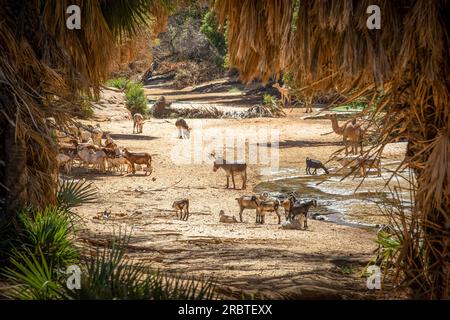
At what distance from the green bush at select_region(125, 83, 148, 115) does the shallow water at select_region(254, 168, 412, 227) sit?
9.78 metres

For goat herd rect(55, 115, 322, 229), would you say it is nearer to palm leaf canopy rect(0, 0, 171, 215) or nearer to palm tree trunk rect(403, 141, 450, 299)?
palm leaf canopy rect(0, 0, 171, 215)

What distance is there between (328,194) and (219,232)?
5.09m

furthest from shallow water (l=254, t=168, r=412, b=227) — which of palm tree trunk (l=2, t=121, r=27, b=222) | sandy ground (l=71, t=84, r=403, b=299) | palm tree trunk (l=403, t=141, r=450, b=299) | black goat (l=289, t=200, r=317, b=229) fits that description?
palm tree trunk (l=2, t=121, r=27, b=222)

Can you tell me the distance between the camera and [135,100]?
29.8m

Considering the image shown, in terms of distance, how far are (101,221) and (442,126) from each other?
23.9ft

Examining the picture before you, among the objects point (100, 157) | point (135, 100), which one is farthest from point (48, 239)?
point (135, 100)

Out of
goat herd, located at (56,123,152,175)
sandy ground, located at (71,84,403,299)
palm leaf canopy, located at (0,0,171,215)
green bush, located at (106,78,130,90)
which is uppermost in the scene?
green bush, located at (106,78,130,90)

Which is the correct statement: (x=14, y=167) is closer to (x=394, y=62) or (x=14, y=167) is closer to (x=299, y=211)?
(x=394, y=62)

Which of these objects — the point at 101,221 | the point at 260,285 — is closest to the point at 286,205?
the point at 101,221

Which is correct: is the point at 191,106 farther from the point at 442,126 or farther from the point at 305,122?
the point at 442,126

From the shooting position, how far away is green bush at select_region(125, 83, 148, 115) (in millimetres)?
29906

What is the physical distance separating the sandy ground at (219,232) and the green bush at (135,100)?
13.3 feet

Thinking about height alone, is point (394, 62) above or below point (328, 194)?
above

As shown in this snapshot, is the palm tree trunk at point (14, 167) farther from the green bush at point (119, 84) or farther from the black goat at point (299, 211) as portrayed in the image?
the green bush at point (119, 84)
